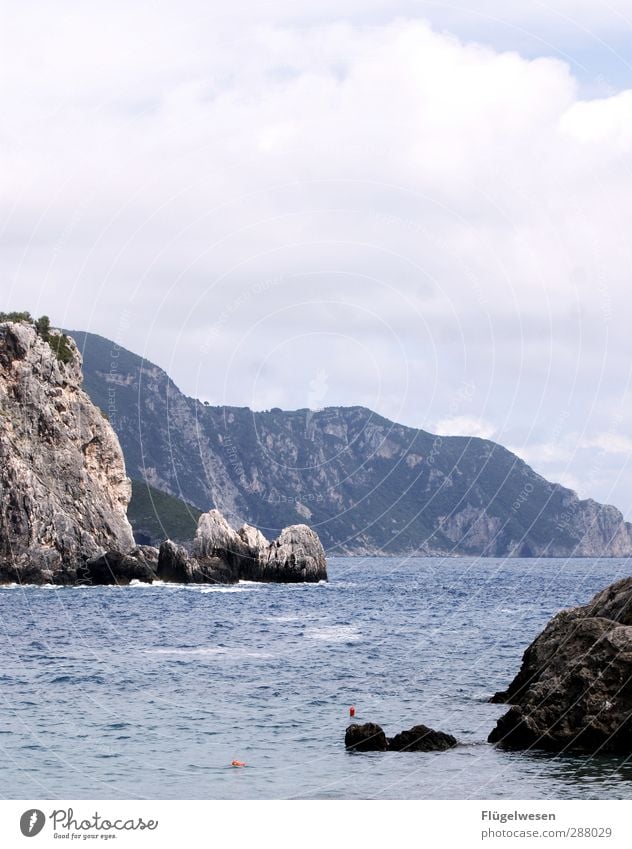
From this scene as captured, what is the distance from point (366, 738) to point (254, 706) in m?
7.71

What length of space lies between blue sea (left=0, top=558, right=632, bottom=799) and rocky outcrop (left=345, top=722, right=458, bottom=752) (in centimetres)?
51

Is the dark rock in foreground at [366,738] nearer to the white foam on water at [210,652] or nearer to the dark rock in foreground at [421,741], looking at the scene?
the dark rock in foreground at [421,741]

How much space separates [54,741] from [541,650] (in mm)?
16728

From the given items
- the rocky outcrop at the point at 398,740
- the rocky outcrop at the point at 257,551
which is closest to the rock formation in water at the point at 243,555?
the rocky outcrop at the point at 257,551

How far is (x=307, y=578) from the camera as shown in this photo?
141250mm

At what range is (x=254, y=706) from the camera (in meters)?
38.5

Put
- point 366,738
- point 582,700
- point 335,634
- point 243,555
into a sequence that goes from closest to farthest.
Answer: point 582,700, point 366,738, point 335,634, point 243,555

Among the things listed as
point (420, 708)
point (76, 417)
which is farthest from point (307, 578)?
point (420, 708)

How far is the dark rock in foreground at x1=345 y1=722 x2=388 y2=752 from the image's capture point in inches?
1235

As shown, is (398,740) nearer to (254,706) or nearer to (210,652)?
(254,706)

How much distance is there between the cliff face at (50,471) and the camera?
118062 millimetres

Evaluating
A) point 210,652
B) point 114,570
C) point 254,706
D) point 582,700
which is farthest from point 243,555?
point 582,700

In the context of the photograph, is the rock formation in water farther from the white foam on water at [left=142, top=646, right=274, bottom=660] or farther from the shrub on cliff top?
the white foam on water at [left=142, top=646, right=274, bottom=660]

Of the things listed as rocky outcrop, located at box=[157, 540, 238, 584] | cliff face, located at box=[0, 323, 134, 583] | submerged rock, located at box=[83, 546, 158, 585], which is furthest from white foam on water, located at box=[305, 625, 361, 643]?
rocky outcrop, located at box=[157, 540, 238, 584]
